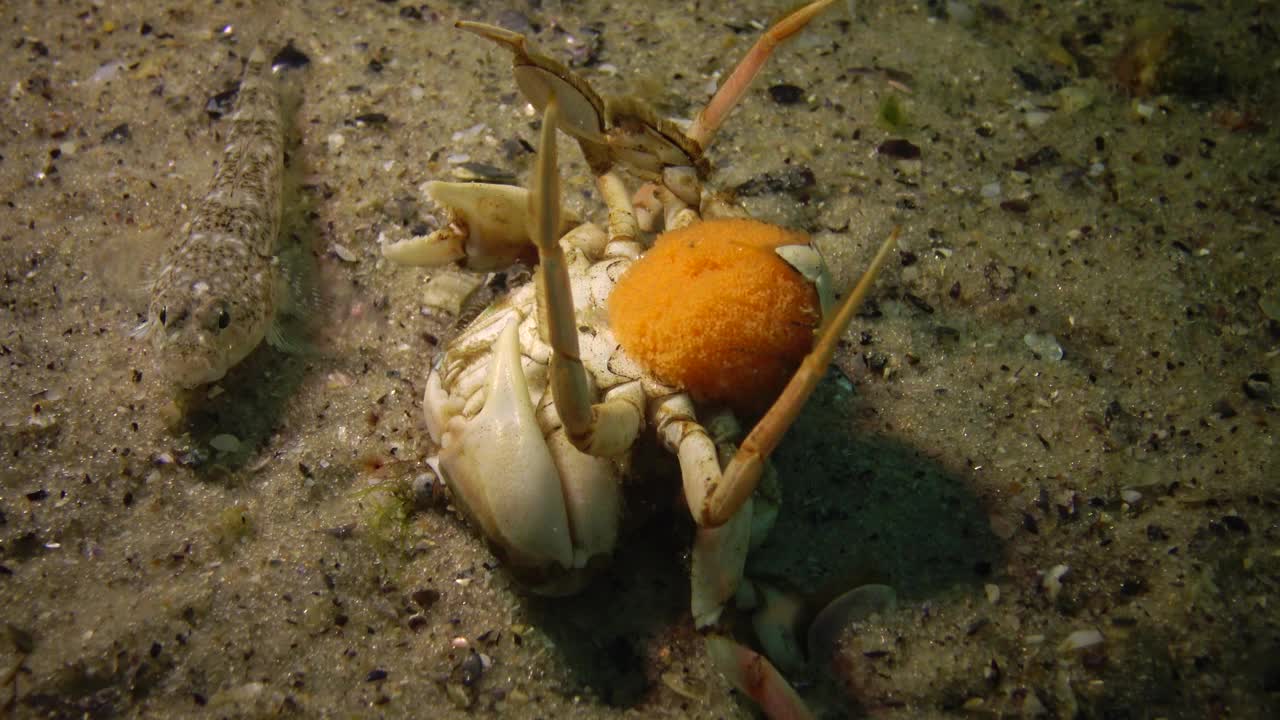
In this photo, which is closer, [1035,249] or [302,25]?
[1035,249]

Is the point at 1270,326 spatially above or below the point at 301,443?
above

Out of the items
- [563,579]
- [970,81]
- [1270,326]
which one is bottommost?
[563,579]

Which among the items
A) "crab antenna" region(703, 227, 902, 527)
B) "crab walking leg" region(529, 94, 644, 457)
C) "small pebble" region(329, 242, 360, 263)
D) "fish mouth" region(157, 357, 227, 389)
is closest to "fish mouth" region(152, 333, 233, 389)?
"fish mouth" region(157, 357, 227, 389)

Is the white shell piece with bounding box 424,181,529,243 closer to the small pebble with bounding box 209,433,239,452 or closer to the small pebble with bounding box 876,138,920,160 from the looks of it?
the small pebble with bounding box 209,433,239,452

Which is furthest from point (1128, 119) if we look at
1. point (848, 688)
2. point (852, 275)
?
point (848, 688)

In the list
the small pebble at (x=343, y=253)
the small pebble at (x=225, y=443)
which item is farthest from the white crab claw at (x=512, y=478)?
the small pebble at (x=343, y=253)

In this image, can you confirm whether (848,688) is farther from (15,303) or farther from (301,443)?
(15,303)

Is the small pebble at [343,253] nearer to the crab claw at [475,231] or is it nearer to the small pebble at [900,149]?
the crab claw at [475,231]
